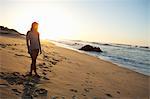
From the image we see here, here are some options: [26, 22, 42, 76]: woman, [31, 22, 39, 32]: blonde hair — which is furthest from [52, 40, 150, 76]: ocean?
[31, 22, 39, 32]: blonde hair

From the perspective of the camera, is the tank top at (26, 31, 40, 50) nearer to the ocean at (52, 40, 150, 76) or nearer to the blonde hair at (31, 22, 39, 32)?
the blonde hair at (31, 22, 39, 32)

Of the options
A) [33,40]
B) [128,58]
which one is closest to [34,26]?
[33,40]

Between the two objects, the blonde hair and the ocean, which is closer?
the blonde hair

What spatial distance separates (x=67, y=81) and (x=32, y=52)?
1.66m

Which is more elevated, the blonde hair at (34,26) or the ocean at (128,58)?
the blonde hair at (34,26)

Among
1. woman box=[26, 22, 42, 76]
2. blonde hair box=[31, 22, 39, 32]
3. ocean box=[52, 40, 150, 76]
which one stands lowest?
ocean box=[52, 40, 150, 76]

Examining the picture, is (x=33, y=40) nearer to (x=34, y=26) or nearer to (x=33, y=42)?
(x=33, y=42)

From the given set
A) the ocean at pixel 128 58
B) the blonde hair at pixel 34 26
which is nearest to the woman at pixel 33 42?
the blonde hair at pixel 34 26

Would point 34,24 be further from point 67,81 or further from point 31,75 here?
point 67,81

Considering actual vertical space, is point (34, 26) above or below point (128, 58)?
above

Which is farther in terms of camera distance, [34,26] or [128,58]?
[128,58]

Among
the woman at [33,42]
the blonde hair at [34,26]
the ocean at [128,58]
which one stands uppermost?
the blonde hair at [34,26]

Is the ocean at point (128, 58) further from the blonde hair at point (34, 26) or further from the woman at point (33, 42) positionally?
the blonde hair at point (34, 26)

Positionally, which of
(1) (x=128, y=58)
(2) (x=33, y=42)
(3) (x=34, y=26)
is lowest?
(1) (x=128, y=58)
